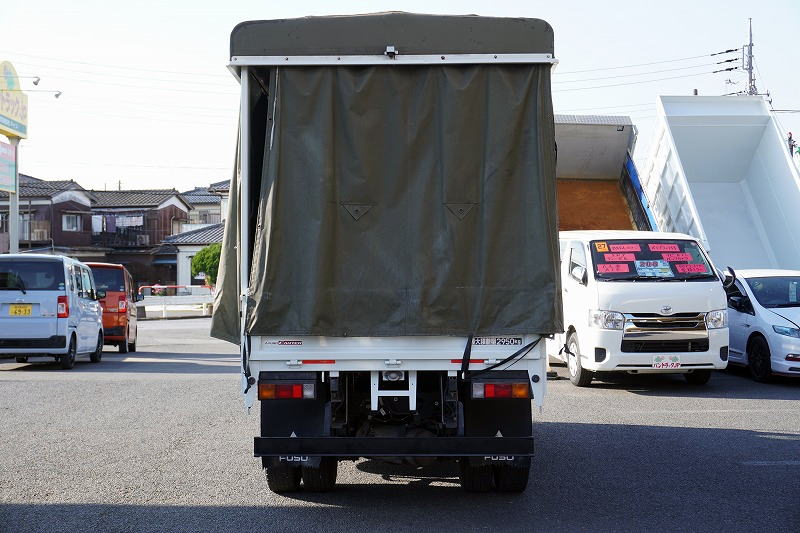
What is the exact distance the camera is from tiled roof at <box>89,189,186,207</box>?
2466 inches

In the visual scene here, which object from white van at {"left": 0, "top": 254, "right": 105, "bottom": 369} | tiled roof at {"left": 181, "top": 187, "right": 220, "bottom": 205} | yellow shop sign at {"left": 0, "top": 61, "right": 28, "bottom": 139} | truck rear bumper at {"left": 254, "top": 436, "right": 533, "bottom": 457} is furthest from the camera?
tiled roof at {"left": 181, "top": 187, "right": 220, "bottom": 205}

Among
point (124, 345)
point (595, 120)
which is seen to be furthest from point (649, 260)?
point (124, 345)

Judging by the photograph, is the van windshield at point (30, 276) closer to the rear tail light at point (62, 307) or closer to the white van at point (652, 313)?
the rear tail light at point (62, 307)

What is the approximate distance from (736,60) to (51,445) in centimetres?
5063

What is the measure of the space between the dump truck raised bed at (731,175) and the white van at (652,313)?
317cm

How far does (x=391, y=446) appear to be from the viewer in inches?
230

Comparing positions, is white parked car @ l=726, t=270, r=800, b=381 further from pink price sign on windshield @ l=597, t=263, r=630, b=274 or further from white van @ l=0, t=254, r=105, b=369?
white van @ l=0, t=254, r=105, b=369

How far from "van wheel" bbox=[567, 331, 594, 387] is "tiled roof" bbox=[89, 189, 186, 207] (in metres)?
53.6

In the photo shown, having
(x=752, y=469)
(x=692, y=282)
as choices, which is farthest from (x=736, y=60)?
(x=752, y=469)

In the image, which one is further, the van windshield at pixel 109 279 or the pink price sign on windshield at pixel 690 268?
the van windshield at pixel 109 279

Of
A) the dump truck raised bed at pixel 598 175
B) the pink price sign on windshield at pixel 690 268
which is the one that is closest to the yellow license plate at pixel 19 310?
the dump truck raised bed at pixel 598 175

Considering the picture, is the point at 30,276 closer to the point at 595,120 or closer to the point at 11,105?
the point at 595,120

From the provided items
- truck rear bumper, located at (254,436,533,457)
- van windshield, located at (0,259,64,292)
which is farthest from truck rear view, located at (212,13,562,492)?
van windshield, located at (0,259,64,292)

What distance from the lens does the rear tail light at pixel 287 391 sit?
5992mm
